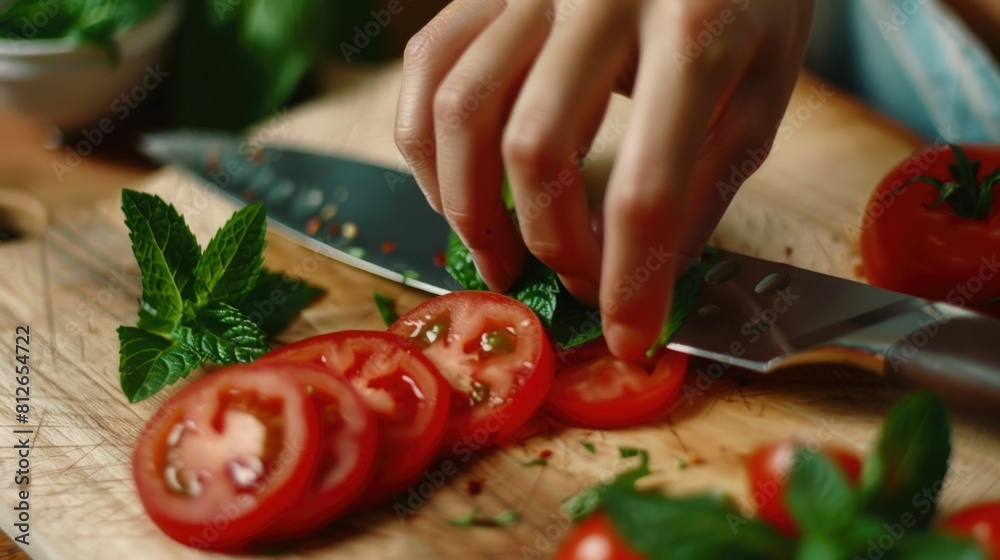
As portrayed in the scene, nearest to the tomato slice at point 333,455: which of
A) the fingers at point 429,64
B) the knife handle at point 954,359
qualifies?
the fingers at point 429,64

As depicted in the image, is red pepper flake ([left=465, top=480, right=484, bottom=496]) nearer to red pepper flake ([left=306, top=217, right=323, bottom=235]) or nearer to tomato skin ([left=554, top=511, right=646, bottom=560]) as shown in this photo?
tomato skin ([left=554, top=511, right=646, bottom=560])

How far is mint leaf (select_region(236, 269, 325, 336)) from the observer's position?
1408 mm

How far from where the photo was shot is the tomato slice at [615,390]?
47.4 inches

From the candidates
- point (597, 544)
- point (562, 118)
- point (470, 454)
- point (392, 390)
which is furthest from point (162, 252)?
point (597, 544)

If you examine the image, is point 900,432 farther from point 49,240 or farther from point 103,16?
point 103,16

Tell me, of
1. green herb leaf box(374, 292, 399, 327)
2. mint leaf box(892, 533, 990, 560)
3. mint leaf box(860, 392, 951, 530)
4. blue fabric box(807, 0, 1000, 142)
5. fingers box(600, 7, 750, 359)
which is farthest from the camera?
blue fabric box(807, 0, 1000, 142)

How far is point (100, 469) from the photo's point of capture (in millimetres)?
1195

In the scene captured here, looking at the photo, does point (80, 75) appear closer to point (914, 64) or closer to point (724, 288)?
point (724, 288)

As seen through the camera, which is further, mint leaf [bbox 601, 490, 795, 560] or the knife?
the knife

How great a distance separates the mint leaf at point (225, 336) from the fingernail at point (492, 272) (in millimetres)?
330

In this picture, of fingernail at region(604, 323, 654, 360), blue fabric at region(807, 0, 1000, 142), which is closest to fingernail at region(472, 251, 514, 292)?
fingernail at region(604, 323, 654, 360)

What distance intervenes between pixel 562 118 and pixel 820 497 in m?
0.48

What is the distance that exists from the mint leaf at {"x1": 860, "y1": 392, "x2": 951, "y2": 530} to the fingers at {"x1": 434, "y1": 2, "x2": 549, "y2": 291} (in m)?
0.56

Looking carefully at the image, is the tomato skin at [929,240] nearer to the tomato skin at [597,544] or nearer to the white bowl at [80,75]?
the tomato skin at [597,544]
